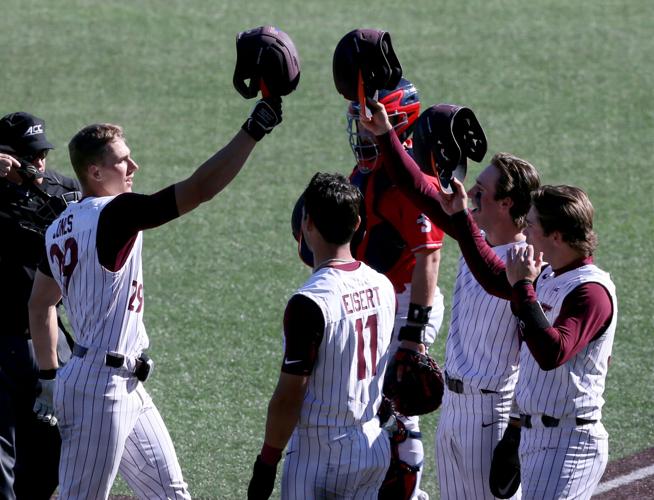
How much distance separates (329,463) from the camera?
3.80 m

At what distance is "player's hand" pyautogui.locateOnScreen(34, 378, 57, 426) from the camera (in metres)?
4.79

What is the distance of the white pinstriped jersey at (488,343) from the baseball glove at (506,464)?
196 millimetres

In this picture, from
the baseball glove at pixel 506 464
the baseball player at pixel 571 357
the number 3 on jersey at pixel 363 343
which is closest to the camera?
the number 3 on jersey at pixel 363 343

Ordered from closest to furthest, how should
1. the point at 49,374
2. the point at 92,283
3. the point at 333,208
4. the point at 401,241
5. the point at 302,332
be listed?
1. the point at 302,332
2. the point at 333,208
3. the point at 92,283
4. the point at 49,374
5. the point at 401,241

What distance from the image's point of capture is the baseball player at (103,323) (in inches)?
166

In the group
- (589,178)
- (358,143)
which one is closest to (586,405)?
(358,143)

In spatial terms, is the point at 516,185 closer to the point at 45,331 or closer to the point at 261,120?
the point at 261,120

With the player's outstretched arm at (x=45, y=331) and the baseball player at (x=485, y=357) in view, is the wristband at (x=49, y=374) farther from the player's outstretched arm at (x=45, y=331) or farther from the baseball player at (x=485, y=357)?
the baseball player at (x=485, y=357)

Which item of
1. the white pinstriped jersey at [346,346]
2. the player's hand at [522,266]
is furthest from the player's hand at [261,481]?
the player's hand at [522,266]

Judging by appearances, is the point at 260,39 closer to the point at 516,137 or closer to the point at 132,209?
the point at 132,209

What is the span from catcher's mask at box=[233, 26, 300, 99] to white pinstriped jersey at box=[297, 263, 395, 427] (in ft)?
2.50

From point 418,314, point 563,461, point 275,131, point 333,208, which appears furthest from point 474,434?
point 275,131

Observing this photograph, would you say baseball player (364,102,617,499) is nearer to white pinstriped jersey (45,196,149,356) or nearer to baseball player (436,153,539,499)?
baseball player (436,153,539,499)

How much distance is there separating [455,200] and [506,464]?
3.49 feet
